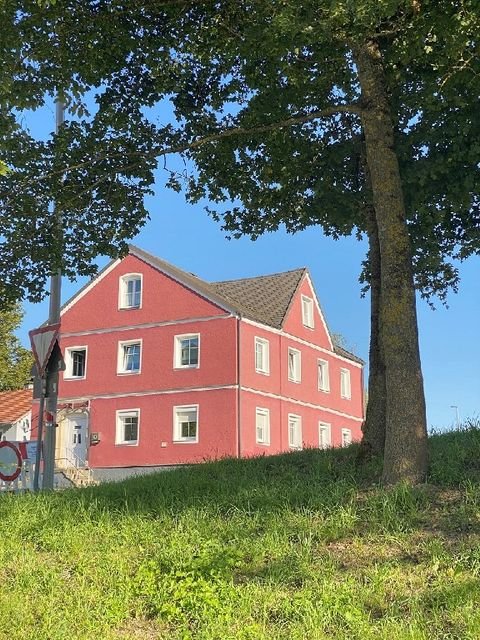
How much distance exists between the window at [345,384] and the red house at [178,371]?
3.34 meters

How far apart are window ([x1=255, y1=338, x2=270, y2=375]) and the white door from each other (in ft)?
29.4

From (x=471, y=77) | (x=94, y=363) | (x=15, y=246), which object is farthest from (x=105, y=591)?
(x=94, y=363)

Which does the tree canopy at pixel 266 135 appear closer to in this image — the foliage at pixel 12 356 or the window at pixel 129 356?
the window at pixel 129 356

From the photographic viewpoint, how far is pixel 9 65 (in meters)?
8.38

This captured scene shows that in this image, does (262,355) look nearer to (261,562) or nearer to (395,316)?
(395,316)

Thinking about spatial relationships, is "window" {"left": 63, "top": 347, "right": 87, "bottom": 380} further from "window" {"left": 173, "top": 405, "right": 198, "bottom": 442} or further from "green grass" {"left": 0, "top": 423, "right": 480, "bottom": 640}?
"green grass" {"left": 0, "top": 423, "right": 480, "bottom": 640}

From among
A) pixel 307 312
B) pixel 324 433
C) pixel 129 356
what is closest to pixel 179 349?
pixel 129 356

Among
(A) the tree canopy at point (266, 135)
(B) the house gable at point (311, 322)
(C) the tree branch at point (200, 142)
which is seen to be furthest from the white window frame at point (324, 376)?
(C) the tree branch at point (200, 142)

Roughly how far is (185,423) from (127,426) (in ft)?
10.1

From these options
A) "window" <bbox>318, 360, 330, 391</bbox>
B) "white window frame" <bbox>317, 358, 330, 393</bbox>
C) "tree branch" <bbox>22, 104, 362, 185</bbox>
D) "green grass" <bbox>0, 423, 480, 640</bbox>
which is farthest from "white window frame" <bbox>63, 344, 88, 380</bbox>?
"green grass" <bbox>0, 423, 480, 640</bbox>

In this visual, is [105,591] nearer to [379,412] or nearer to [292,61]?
[379,412]

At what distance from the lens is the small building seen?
39.4 m

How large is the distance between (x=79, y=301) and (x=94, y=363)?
3.64 metres

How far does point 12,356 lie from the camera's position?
4084 centimetres
